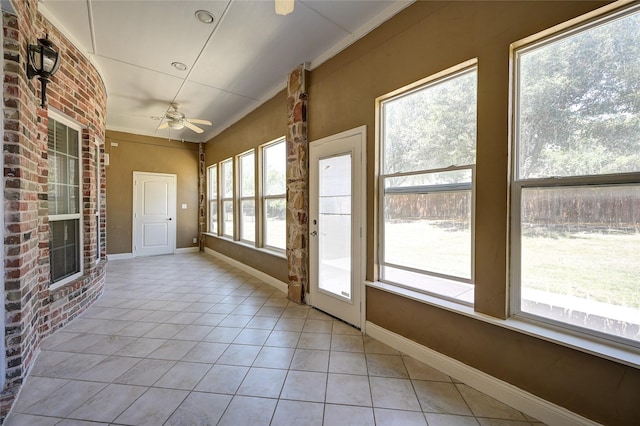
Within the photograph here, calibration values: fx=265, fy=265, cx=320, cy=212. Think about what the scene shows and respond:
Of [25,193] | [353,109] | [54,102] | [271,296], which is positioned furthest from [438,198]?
[54,102]

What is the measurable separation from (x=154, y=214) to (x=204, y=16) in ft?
18.1

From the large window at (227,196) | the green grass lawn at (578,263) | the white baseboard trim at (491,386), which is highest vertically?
the large window at (227,196)

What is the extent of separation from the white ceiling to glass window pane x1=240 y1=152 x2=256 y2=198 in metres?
1.14

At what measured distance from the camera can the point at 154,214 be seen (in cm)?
664

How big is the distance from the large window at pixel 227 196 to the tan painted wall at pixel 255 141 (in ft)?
0.55

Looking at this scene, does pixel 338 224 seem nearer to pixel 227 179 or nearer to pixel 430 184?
pixel 430 184

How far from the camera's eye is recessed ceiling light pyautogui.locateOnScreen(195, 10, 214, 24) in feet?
7.95

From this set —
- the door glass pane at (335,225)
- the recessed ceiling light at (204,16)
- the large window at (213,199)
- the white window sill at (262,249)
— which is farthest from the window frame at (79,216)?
the large window at (213,199)

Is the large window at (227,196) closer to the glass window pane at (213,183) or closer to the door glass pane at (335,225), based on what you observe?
the glass window pane at (213,183)

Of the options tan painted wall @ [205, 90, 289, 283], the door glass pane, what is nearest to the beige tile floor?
the door glass pane

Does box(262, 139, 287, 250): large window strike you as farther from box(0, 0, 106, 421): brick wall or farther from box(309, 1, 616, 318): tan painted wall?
box(0, 0, 106, 421): brick wall

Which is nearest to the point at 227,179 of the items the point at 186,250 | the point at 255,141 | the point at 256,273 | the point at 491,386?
the point at 255,141

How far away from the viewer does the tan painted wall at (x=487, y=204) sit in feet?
4.74

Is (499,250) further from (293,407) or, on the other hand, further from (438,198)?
(293,407)
